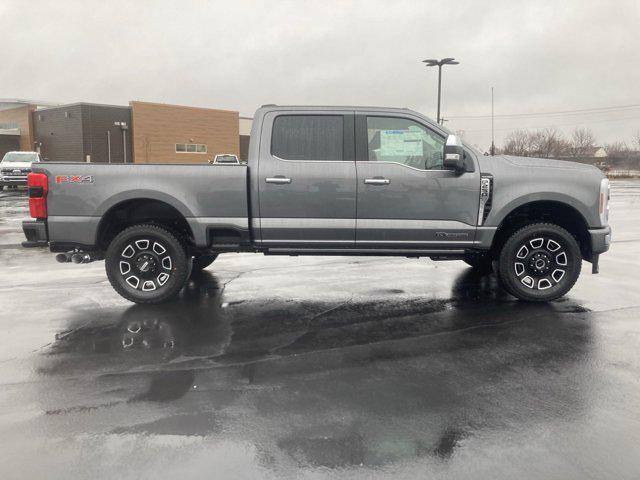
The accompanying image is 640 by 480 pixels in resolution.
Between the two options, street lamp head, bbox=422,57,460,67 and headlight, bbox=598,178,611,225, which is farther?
street lamp head, bbox=422,57,460,67

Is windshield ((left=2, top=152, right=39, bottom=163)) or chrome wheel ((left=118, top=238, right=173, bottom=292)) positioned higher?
windshield ((left=2, top=152, right=39, bottom=163))

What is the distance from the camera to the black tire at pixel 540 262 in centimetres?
613

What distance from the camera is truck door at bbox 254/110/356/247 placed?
236 inches

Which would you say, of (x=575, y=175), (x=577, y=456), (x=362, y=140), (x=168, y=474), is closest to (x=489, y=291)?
(x=575, y=175)

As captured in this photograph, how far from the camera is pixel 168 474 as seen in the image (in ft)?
9.22

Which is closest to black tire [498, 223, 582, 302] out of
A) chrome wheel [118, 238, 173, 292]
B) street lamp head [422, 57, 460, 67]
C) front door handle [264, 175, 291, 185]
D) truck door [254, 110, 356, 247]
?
truck door [254, 110, 356, 247]

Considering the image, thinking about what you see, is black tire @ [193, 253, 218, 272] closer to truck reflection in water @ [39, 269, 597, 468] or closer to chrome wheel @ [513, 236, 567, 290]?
truck reflection in water @ [39, 269, 597, 468]

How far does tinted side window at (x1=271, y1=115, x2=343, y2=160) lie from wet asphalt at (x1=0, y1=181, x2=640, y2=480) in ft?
5.49

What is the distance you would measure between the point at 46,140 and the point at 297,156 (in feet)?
153

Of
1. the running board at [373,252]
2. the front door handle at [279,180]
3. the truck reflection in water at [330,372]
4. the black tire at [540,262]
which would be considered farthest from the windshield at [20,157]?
the black tire at [540,262]

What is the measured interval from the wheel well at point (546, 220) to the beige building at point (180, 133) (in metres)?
40.8

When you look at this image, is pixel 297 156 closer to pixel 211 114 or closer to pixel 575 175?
pixel 575 175

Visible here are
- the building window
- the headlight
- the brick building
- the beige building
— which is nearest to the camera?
the headlight

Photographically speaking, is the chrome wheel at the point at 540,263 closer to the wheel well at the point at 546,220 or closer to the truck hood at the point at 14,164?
the wheel well at the point at 546,220
